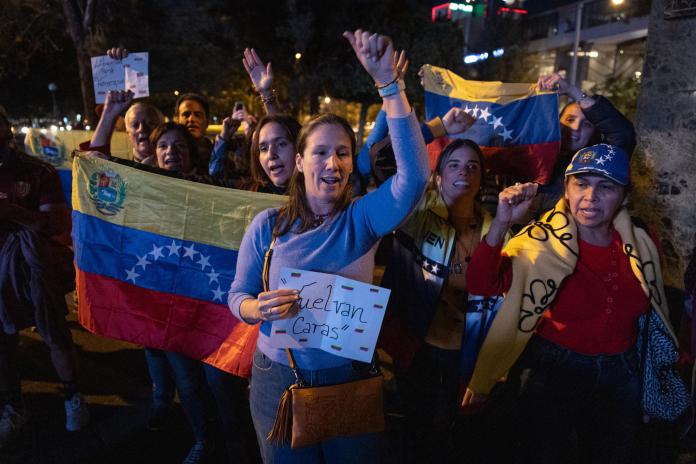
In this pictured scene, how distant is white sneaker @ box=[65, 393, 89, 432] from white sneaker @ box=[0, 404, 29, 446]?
29cm

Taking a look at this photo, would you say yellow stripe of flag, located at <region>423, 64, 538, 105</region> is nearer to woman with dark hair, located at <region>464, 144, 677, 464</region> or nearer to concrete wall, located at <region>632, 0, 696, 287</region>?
concrete wall, located at <region>632, 0, 696, 287</region>

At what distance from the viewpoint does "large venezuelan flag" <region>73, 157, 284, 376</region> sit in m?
2.88

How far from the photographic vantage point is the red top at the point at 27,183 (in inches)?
121

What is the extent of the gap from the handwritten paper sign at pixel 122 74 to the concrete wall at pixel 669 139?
4.01 meters

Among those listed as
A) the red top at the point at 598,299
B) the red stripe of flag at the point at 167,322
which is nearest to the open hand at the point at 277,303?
the red top at the point at 598,299

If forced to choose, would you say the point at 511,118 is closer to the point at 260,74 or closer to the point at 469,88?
the point at 469,88

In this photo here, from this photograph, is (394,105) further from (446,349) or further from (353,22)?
(353,22)

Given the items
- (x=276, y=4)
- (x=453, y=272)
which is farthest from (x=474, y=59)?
(x=453, y=272)

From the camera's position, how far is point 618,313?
224 cm

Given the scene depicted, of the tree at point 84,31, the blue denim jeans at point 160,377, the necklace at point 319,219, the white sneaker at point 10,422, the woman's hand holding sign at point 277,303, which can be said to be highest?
the tree at point 84,31

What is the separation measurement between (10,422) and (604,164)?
3.90 m

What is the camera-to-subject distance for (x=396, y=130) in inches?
64.9

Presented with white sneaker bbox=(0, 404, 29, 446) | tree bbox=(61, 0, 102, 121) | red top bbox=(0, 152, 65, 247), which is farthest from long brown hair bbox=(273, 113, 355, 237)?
tree bbox=(61, 0, 102, 121)

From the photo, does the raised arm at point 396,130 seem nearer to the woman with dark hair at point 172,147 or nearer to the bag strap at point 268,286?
the bag strap at point 268,286
